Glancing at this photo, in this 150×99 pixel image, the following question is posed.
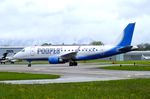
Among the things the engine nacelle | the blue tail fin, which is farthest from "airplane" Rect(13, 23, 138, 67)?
the engine nacelle

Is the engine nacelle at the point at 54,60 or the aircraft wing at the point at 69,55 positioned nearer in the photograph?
the engine nacelle at the point at 54,60

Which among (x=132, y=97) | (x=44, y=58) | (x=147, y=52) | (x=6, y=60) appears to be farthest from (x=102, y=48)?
(x=147, y=52)

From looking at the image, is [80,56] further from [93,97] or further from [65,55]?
[93,97]

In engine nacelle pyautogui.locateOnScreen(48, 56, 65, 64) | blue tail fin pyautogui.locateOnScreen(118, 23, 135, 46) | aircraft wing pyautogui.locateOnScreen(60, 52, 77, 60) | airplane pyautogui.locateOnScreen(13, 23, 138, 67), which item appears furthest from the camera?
blue tail fin pyautogui.locateOnScreen(118, 23, 135, 46)

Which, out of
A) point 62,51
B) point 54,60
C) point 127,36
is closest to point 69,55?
point 62,51

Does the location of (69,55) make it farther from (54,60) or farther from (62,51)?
(54,60)

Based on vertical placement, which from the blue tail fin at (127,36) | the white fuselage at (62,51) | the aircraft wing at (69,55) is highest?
the blue tail fin at (127,36)

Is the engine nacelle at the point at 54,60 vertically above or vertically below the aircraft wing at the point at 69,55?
below

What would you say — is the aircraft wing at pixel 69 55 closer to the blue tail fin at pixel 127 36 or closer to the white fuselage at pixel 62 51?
the white fuselage at pixel 62 51

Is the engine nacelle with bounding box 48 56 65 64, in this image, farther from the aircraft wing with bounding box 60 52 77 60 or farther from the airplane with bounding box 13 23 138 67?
the aircraft wing with bounding box 60 52 77 60

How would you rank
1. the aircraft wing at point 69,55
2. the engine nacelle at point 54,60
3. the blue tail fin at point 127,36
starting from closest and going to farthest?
the engine nacelle at point 54,60 < the aircraft wing at point 69,55 < the blue tail fin at point 127,36

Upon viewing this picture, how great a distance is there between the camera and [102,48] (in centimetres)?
7075

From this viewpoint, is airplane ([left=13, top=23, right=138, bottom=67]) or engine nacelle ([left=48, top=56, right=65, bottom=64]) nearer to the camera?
engine nacelle ([left=48, top=56, right=65, bottom=64])

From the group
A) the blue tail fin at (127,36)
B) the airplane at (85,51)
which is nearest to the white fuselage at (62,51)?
the airplane at (85,51)
